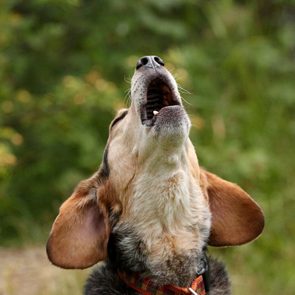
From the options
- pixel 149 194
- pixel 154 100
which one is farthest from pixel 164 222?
pixel 154 100

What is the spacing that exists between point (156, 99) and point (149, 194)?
1.68 feet

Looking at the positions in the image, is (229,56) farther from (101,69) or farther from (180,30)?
(101,69)

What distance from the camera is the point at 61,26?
800cm

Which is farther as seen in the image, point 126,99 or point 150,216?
point 126,99

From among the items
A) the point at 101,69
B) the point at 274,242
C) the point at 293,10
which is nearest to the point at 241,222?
the point at 274,242

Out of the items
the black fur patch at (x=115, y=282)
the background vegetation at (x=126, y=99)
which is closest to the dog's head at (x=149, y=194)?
the black fur patch at (x=115, y=282)

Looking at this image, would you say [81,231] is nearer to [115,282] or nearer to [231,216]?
[115,282]

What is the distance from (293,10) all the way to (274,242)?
359cm

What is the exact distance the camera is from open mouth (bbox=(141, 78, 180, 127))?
4453 mm

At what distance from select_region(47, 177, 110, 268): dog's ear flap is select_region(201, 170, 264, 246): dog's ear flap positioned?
60 centimetres

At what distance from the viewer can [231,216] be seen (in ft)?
15.3

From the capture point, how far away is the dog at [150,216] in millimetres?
4336

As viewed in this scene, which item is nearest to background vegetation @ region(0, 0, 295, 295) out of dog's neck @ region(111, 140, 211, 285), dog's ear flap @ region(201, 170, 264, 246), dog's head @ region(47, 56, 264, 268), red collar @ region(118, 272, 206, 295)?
dog's ear flap @ region(201, 170, 264, 246)

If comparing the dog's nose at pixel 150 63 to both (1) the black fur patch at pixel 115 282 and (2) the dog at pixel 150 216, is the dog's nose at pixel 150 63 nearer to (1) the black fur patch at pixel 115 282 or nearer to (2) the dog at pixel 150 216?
(2) the dog at pixel 150 216
